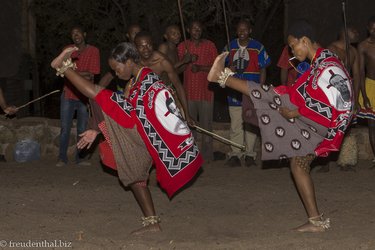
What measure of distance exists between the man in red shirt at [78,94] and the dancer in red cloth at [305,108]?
3966mm

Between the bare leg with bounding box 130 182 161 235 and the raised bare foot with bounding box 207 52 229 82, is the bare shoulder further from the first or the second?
the raised bare foot with bounding box 207 52 229 82

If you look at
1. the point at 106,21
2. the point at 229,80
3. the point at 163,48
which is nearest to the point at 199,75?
the point at 163,48

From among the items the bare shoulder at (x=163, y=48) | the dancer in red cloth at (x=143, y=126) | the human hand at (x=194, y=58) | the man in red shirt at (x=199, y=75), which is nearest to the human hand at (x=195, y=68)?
the man in red shirt at (x=199, y=75)

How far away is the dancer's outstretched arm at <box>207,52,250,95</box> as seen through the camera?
20.1 ft

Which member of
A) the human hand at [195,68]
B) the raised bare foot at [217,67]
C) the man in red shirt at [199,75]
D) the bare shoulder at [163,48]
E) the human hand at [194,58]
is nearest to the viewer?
the raised bare foot at [217,67]

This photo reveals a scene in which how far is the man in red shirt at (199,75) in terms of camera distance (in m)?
10.2

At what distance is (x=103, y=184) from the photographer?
883cm

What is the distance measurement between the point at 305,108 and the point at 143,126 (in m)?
1.22

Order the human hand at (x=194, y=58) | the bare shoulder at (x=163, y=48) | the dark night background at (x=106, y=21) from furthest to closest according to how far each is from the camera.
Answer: the dark night background at (x=106, y=21)
the human hand at (x=194, y=58)
the bare shoulder at (x=163, y=48)

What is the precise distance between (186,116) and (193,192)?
767 mm

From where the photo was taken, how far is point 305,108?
20.6ft

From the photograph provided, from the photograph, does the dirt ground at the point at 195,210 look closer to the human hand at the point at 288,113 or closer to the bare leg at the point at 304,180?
the bare leg at the point at 304,180

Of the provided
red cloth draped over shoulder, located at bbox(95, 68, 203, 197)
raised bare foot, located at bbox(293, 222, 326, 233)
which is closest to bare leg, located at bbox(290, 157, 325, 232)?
raised bare foot, located at bbox(293, 222, 326, 233)

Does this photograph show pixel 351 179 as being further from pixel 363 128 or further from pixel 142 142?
pixel 142 142
